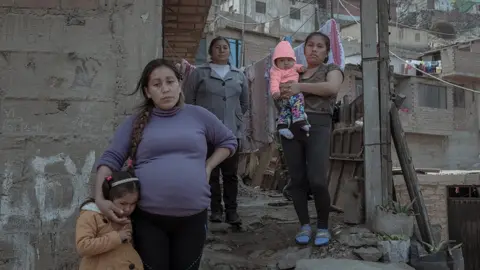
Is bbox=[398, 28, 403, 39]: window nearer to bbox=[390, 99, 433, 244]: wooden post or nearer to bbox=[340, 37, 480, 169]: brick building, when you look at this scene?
bbox=[340, 37, 480, 169]: brick building

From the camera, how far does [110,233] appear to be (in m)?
2.11

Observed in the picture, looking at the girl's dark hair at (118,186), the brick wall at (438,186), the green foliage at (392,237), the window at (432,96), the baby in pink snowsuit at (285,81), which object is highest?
the window at (432,96)

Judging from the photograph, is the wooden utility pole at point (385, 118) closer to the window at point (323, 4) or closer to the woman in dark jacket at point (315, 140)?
the woman in dark jacket at point (315, 140)

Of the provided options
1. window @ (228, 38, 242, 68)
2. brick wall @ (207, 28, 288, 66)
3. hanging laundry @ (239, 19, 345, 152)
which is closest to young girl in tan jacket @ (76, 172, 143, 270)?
hanging laundry @ (239, 19, 345, 152)

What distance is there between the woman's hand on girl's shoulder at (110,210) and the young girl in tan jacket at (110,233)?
2 cm

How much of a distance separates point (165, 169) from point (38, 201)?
1.38 m

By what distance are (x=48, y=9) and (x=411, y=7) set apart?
37.4m

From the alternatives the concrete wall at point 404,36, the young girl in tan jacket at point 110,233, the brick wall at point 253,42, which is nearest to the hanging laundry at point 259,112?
the young girl in tan jacket at point 110,233

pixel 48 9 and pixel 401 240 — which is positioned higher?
pixel 48 9

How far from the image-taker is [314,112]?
11.5ft

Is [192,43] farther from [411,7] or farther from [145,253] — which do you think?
[411,7]

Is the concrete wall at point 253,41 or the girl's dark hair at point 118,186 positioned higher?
the concrete wall at point 253,41

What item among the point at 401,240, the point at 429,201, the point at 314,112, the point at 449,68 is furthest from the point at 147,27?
the point at 449,68

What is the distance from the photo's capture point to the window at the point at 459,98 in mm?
26016
